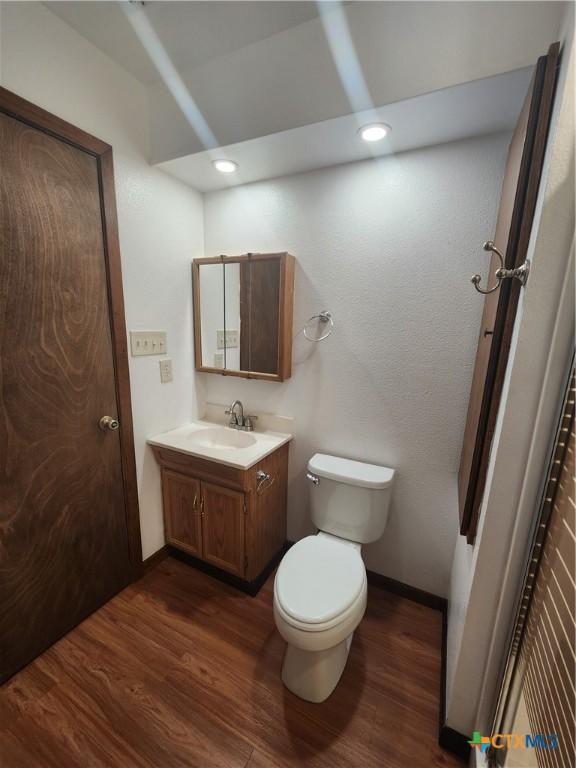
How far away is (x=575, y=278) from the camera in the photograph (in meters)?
0.72

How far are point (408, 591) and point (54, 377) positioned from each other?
2.03 metres

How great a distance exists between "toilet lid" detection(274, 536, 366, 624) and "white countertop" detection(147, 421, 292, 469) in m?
0.47

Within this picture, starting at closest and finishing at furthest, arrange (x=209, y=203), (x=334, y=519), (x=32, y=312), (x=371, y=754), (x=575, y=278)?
(x=575, y=278), (x=371, y=754), (x=32, y=312), (x=334, y=519), (x=209, y=203)

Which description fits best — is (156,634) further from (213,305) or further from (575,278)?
(575,278)

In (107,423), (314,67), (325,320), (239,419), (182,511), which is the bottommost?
(182,511)

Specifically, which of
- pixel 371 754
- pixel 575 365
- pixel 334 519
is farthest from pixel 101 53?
pixel 371 754

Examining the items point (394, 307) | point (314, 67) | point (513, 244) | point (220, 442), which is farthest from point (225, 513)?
point (314, 67)

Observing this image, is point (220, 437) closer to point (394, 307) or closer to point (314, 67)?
point (394, 307)

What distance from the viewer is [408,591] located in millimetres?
1712

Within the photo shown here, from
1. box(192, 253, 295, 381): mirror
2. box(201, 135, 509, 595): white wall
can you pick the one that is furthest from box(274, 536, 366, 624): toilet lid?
box(192, 253, 295, 381): mirror

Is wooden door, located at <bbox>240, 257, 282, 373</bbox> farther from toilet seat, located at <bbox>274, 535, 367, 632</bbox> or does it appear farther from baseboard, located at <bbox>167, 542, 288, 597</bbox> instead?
baseboard, located at <bbox>167, 542, 288, 597</bbox>

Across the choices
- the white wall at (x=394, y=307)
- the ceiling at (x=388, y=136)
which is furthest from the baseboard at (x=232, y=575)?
the ceiling at (x=388, y=136)

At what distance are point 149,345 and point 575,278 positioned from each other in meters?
1.72

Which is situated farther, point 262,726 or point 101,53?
point 101,53
